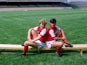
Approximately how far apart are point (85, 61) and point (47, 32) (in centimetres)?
137

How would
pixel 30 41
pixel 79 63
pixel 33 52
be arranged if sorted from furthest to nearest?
1. pixel 33 52
2. pixel 30 41
3. pixel 79 63

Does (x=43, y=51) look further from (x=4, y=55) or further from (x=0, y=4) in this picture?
(x=0, y=4)

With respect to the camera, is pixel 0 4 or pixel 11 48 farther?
pixel 0 4

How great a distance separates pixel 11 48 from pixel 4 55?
0.28 m

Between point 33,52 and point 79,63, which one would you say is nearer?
point 79,63

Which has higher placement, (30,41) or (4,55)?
(30,41)

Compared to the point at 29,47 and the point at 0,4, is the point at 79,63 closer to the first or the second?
the point at 29,47

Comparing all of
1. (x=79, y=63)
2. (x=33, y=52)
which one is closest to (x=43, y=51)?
(x=33, y=52)

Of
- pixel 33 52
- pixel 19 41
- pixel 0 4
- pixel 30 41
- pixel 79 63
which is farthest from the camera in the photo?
pixel 0 4

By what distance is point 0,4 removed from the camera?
Answer: 6581cm

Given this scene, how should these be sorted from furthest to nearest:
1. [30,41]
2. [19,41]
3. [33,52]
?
[19,41] → [33,52] → [30,41]

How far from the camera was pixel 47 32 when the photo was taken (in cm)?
797

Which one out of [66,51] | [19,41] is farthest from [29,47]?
[19,41]

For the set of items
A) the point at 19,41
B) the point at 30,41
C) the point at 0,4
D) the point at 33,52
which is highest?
the point at 30,41
